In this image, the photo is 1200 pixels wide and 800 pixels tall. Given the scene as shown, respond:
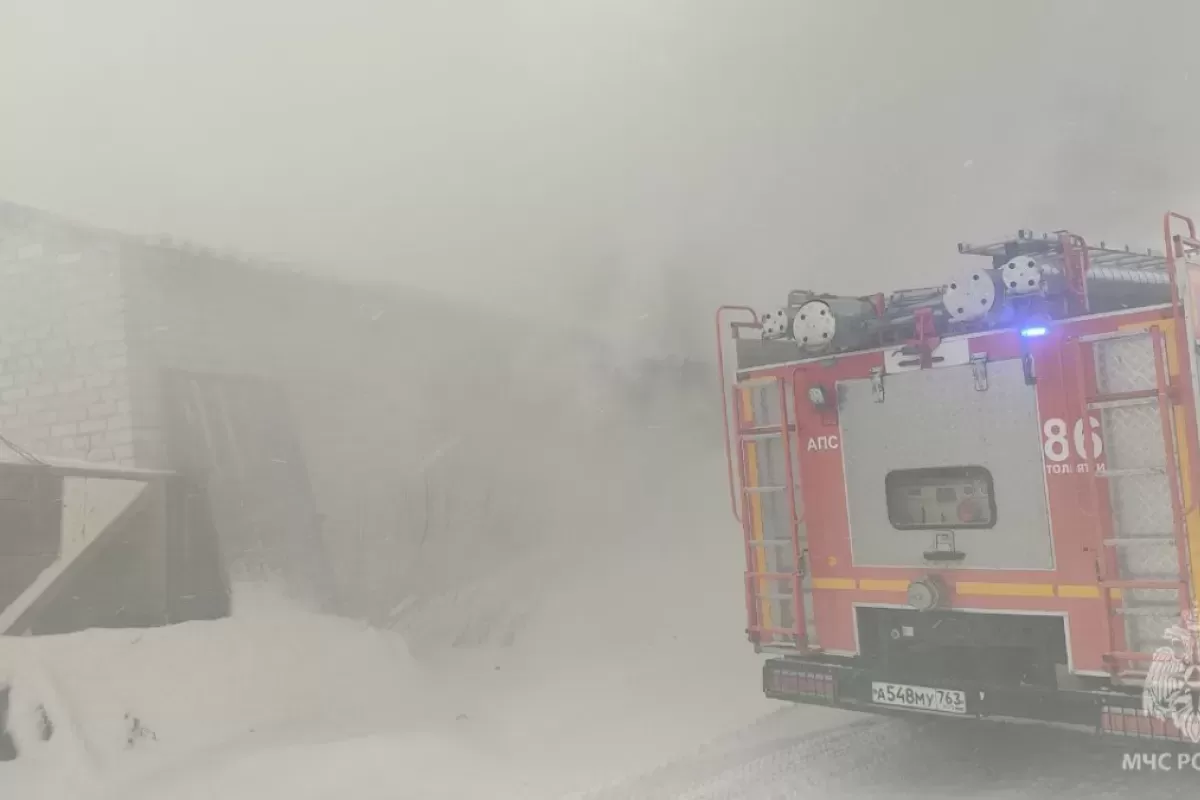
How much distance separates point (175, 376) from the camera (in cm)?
491

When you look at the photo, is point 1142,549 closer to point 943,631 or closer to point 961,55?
point 943,631

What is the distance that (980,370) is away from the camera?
11.1ft

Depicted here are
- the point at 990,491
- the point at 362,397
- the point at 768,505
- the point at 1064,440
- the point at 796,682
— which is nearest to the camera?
the point at 1064,440

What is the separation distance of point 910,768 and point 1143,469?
167 centimetres

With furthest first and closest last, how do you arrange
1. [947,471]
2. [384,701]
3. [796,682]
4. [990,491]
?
[384,701] → [796,682] → [947,471] → [990,491]

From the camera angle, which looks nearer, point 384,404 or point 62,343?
point 62,343

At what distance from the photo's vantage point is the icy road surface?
3.48 m

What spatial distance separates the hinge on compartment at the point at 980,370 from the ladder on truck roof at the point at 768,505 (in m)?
0.83

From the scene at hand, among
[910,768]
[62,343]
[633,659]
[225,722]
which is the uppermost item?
[62,343]

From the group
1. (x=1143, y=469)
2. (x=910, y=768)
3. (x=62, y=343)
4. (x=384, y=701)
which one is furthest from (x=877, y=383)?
(x=62, y=343)

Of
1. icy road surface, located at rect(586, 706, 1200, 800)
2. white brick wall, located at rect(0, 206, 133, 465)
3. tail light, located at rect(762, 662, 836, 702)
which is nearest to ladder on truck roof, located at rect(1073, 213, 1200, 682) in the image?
icy road surface, located at rect(586, 706, 1200, 800)

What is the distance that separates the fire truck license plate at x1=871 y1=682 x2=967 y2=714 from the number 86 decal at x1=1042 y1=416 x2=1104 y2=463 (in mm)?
968

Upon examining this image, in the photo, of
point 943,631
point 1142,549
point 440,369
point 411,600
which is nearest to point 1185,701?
point 1142,549

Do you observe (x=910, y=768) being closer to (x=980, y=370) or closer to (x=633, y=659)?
(x=980, y=370)
